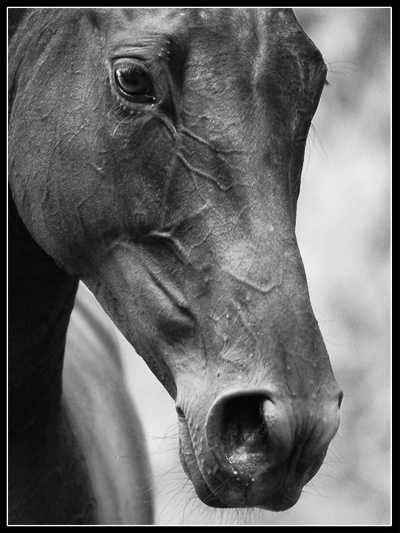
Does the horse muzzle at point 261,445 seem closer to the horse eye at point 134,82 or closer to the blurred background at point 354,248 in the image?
the horse eye at point 134,82

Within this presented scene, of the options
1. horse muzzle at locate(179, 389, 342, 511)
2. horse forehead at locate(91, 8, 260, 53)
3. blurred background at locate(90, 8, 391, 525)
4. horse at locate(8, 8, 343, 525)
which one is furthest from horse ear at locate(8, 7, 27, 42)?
blurred background at locate(90, 8, 391, 525)

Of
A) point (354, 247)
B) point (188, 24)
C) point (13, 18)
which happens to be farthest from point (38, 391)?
point (354, 247)

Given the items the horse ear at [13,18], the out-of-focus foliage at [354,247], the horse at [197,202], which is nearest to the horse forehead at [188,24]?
the horse at [197,202]

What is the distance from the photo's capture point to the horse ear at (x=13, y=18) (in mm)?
1708

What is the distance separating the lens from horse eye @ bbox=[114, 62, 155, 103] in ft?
4.75

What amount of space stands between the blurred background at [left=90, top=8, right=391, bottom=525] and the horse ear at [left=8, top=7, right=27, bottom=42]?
4548 millimetres

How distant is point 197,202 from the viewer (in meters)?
1.42

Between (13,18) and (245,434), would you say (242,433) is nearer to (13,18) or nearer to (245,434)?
(245,434)

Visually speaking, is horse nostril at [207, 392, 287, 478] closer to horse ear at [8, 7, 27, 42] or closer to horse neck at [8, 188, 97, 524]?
horse neck at [8, 188, 97, 524]

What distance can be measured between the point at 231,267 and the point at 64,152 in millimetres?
339

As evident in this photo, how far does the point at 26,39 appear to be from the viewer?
65.8 inches

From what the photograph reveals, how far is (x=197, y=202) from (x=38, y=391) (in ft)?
2.30

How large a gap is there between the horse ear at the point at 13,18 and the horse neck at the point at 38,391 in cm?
28

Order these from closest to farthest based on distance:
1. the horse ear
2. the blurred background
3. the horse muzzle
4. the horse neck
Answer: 1. the horse muzzle
2. the horse ear
3. the horse neck
4. the blurred background
